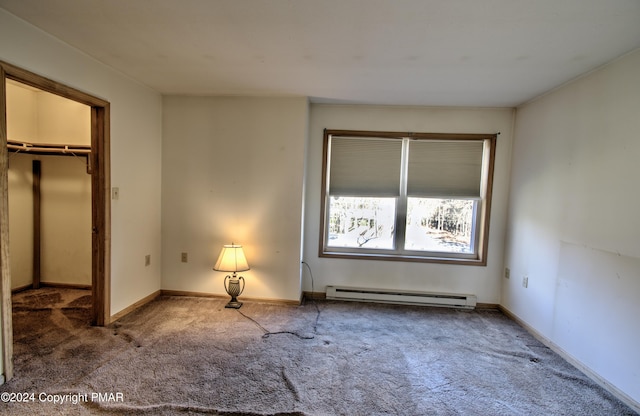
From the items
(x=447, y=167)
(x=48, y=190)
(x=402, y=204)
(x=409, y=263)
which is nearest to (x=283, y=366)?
(x=409, y=263)

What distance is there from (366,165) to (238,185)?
62.7 inches

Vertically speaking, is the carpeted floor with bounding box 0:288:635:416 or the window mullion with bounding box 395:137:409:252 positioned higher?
the window mullion with bounding box 395:137:409:252

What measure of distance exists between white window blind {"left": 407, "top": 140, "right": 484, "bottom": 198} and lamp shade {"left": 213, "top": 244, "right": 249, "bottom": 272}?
229cm

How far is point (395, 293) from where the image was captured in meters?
3.31

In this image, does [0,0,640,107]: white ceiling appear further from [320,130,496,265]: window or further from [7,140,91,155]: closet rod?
[7,140,91,155]: closet rod

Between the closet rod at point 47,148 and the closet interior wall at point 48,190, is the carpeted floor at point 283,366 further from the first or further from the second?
the closet rod at point 47,148

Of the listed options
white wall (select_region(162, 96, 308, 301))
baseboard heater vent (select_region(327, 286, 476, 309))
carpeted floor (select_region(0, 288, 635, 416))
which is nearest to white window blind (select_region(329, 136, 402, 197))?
white wall (select_region(162, 96, 308, 301))

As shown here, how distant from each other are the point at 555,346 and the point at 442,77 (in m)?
2.63

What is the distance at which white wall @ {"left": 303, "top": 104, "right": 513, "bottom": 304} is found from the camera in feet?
10.5

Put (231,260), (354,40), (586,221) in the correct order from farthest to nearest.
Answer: (231,260) → (586,221) → (354,40)

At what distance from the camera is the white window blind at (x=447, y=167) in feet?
10.8

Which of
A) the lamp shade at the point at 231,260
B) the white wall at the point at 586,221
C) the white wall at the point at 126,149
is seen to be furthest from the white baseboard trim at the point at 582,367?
the white wall at the point at 126,149

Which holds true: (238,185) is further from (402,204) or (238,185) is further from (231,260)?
(402,204)

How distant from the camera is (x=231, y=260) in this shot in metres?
2.99
